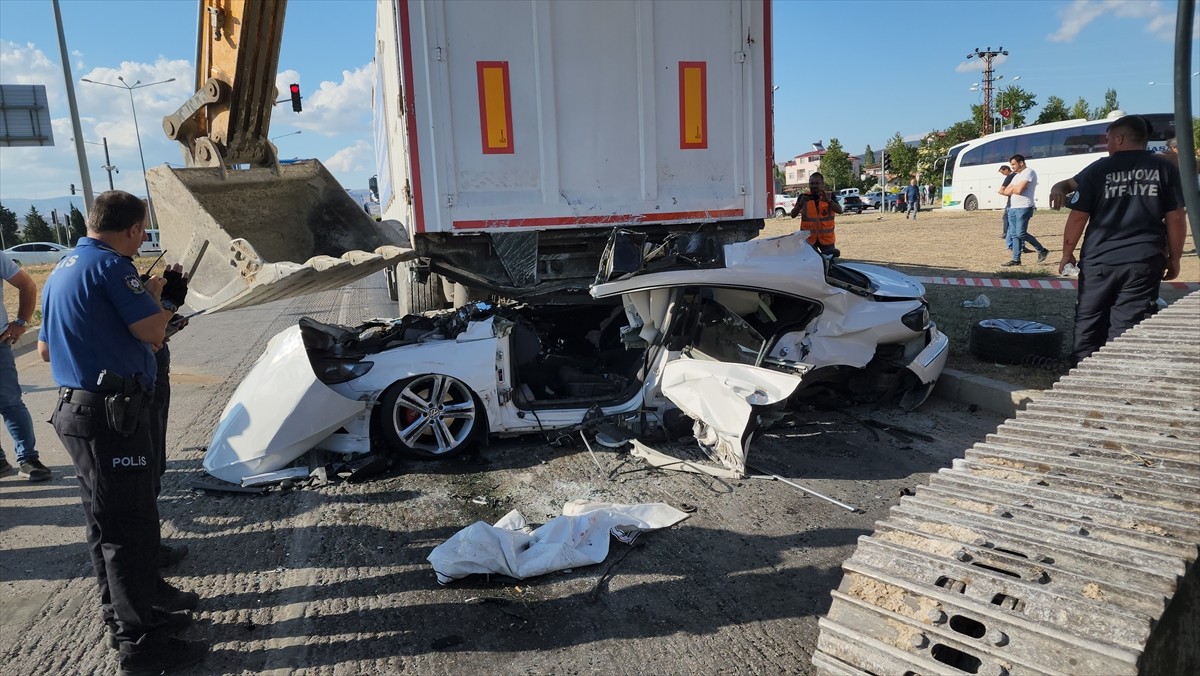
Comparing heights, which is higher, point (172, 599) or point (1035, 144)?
point (1035, 144)

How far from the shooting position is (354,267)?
5004mm

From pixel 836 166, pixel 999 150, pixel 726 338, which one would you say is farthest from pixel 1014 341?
pixel 836 166

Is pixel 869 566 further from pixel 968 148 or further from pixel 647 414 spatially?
pixel 968 148

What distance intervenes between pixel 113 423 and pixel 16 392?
9.87 ft

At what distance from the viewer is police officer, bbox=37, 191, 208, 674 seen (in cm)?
277

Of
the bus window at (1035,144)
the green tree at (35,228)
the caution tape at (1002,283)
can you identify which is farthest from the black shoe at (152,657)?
the green tree at (35,228)

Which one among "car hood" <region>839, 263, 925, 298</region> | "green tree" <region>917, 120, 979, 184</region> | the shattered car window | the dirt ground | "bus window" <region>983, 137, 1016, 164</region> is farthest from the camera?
"green tree" <region>917, 120, 979, 184</region>

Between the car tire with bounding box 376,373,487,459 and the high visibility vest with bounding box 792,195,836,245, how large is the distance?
6773 millimetres

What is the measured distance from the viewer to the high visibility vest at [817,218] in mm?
10164

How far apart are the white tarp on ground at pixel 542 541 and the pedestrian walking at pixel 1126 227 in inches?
134

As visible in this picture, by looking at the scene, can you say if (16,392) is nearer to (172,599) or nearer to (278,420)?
(278,420)

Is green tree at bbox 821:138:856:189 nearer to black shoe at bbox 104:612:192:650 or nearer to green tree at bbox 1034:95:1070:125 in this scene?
green tree at bbox 1034:95:1070:125

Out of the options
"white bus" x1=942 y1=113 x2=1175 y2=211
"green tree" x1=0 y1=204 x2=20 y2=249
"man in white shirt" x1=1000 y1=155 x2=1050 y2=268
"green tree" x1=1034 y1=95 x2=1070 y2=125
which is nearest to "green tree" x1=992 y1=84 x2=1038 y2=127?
"green tree" x1=1034 y1=95 x2=1070 y2=125

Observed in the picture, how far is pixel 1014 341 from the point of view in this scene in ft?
21.1
